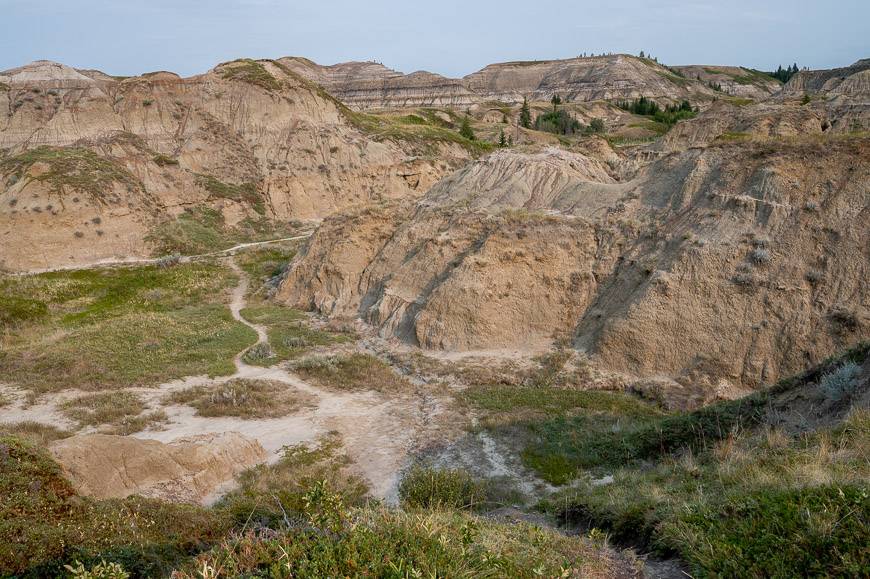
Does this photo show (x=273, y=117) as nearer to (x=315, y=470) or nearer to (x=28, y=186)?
(x=28, y=186)

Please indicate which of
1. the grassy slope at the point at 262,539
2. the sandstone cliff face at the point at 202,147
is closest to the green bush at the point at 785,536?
the grassy slope at the point at 262,539

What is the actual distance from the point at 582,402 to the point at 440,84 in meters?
111

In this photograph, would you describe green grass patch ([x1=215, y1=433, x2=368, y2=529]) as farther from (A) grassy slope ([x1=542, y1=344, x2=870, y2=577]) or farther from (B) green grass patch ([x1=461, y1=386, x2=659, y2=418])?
(B) green grass patch ([x1=461, y1=386, x2=659, y2=418])

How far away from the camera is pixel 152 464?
10859mm

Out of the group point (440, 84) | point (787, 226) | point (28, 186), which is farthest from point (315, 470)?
point (440, 84)

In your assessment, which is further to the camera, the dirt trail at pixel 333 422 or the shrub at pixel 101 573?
the dirt trail at pixel 333 422

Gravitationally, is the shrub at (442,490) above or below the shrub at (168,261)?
below

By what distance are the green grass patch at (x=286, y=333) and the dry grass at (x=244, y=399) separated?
2.50 m

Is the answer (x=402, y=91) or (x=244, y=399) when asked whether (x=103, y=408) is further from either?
(x=402, y=91)

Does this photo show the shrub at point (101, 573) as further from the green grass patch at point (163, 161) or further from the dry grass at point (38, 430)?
the green grass patch at point (163, 161)

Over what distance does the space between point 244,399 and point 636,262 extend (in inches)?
558

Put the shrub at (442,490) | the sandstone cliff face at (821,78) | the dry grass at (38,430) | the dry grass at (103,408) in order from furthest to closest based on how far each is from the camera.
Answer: the sandstone cliff face at (821,78)
the dry grass at (103,408)
the dry grass at (38,430)
the shrub at (442,490)

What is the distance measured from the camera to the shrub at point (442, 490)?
9156mm

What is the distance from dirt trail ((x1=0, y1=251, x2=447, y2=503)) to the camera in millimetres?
13031
